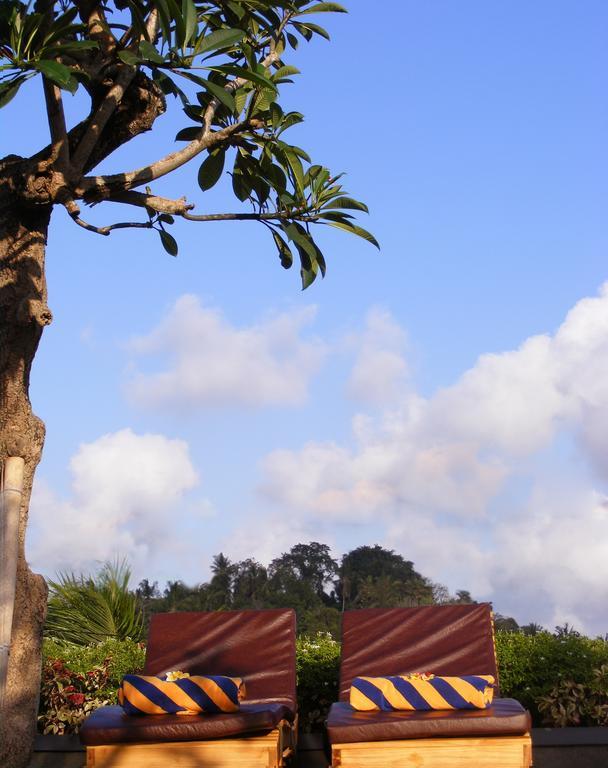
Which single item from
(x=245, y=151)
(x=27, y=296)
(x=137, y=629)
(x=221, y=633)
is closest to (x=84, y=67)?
(x=245, y=151)

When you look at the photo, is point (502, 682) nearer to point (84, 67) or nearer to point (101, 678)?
point (101, 678)

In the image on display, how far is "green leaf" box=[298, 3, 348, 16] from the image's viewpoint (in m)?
5.97

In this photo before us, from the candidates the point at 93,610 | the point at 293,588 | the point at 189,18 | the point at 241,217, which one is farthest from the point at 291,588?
the point at 189,18

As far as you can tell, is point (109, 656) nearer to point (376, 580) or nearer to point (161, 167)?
point (161, 167)

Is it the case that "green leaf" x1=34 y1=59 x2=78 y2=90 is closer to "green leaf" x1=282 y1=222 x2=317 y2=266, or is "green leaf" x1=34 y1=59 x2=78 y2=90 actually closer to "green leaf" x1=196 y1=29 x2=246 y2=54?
"green leaf" x1=196 y1=29 x2=246 y2=54

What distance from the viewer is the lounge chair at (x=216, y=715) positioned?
4535mm

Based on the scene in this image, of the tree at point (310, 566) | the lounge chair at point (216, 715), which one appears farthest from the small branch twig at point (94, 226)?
the tree at point (310, 566)

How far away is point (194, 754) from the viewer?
4.54 m

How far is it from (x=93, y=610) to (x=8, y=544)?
130 inches

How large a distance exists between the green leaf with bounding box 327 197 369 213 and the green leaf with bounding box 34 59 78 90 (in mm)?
1693

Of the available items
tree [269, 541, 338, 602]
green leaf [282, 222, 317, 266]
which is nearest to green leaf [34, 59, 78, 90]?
green leaf [282, 222, 317, 266]

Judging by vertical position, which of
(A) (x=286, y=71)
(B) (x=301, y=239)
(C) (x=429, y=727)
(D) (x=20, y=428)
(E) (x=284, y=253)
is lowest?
(C) (x=429, y=727)

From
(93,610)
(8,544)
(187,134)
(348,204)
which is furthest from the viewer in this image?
(93,610)

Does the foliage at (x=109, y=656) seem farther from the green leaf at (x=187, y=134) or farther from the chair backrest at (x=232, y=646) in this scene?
the green leaf at (x=187, y=134)
